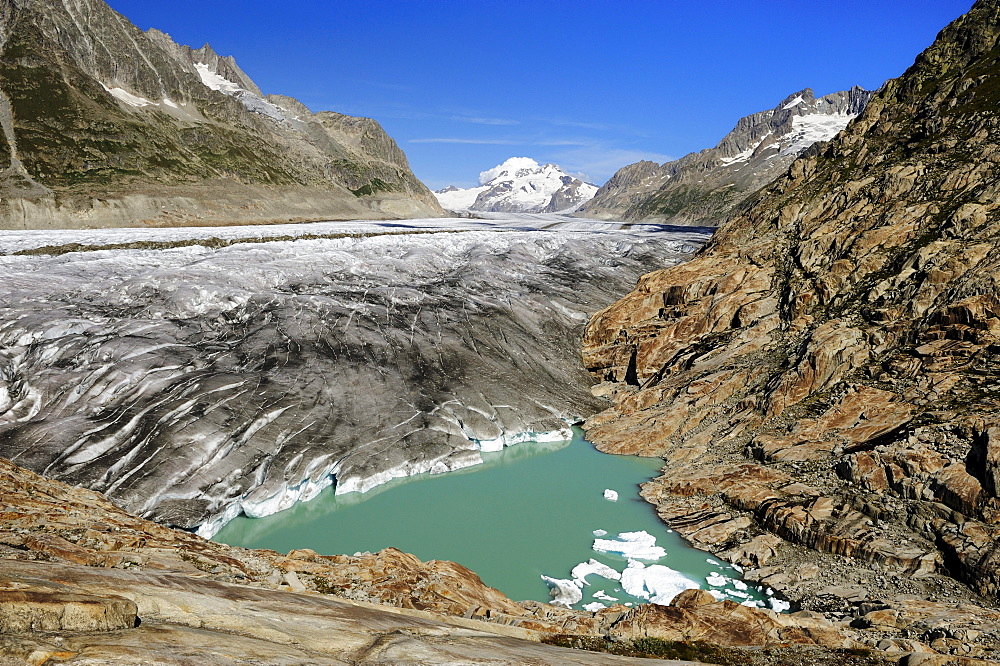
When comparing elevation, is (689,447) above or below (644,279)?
below

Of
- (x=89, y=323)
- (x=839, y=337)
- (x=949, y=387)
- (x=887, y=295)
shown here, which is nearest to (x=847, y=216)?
(x=887, y=295)

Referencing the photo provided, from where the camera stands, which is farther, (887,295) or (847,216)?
(847,216)

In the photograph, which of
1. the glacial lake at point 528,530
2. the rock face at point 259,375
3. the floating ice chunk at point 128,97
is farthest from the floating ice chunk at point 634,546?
the floating ice chunk at point 128,97

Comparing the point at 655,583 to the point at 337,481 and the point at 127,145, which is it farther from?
the point at 127,145

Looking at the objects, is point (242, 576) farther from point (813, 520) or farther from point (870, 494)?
point (870, 494)

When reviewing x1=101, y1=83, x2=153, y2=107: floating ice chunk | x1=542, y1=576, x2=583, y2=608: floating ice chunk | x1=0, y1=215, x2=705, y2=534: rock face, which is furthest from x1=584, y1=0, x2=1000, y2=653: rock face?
x1=101, y1=83, x2=153, y2=107: floating ice chunk

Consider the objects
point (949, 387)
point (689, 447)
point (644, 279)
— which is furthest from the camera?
point (644, 279)

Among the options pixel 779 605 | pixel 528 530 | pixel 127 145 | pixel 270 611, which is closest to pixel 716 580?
pixel 779 605
